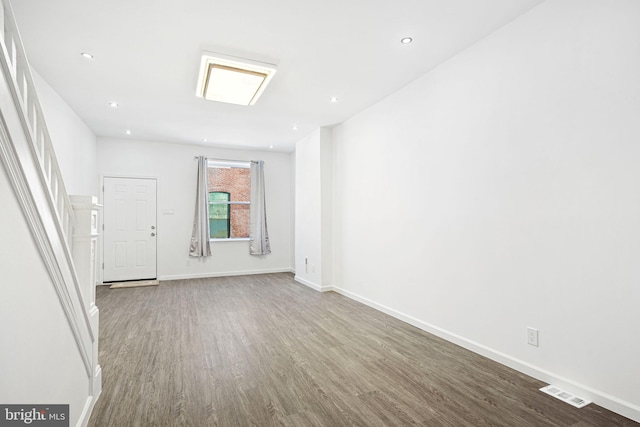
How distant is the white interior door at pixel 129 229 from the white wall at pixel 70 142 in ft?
1.29

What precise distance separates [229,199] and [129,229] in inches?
80.0

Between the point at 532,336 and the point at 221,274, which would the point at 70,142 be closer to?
the point at 221,274

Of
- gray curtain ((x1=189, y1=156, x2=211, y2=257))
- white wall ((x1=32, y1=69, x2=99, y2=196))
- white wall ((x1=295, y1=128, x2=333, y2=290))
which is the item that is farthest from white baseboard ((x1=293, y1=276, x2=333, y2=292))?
white wall ((x1=32, y1=69, x2=99, y2=196))

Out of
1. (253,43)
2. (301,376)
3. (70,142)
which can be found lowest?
(301,376)

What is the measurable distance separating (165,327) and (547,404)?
3521 mm

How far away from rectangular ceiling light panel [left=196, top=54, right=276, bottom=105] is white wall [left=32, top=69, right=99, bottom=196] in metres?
1.71

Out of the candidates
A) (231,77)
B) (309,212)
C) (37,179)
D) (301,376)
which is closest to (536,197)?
(301,376)

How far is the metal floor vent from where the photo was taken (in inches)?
81.0

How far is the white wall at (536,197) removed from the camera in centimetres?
198

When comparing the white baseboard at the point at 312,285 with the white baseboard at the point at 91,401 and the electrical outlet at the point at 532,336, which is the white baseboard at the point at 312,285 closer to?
the electrical outlet at the point at 532,336

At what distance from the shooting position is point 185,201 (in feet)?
21.6

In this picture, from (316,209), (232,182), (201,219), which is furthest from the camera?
(232,182)

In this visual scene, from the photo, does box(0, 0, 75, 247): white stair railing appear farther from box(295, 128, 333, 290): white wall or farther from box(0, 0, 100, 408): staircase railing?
box(295, 128, 333, 290): white wall

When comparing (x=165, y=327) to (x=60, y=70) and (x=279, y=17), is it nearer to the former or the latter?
(x=60, y=70)
